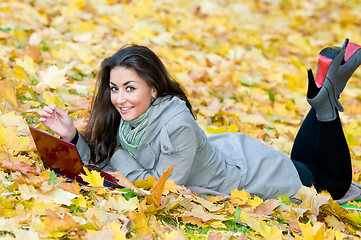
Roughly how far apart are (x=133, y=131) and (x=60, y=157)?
369 mm

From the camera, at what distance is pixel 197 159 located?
7.52 ft

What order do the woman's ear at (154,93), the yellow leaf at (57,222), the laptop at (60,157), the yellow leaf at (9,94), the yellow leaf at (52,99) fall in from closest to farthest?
the yellow leaf at (57,222) < the laptop at (60,157) < the woman's ear at (154,93) < the yellow leaf at (9,94) < the yellow leaf at (52,99)

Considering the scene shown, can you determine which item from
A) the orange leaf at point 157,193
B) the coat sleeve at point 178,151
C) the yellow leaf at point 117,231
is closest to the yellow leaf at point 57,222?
the yellow leaf at point 117,231

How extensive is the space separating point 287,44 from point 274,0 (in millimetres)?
2460

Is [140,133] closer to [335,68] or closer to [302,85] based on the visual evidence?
[335,68]

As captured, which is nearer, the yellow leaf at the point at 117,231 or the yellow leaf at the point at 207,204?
the yellow leaf at the point at 117,231

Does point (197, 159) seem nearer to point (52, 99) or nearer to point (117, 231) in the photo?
point (117, 231)

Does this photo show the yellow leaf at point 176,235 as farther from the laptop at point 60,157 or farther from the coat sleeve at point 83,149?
the coat sleeve at point 83,149

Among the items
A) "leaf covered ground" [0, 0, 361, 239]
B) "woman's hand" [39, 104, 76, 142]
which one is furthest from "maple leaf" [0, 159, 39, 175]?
"woman's hand" [39, 104, 76, 142]

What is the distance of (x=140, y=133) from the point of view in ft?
7.51

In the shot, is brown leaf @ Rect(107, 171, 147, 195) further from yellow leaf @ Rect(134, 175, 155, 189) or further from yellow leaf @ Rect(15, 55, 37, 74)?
yellow leaf @ Rect(15, 55, 37, 74)

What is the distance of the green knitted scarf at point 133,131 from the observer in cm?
228

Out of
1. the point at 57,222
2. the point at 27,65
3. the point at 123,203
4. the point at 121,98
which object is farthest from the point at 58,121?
the point at 27,65

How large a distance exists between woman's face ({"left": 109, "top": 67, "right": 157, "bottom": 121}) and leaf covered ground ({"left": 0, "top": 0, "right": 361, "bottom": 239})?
329mm
